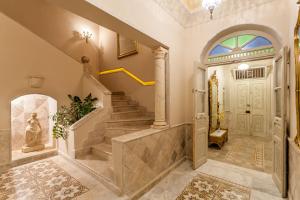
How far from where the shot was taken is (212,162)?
3.61m

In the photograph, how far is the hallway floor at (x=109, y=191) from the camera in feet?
7.79

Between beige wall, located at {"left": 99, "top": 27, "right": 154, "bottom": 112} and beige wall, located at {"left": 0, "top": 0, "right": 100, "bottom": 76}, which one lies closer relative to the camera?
beige wall, located at {"left": 0, "top": 0, "right": 100, "bottom": 76}

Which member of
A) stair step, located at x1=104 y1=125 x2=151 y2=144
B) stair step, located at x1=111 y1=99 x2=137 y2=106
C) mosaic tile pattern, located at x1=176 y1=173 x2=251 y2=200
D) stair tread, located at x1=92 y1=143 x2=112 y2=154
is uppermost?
stair step, located at x1=111 y1=99 x2=137 y2=106

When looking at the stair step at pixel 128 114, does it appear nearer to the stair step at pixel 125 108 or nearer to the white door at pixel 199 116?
the stair step at pixel 125 108

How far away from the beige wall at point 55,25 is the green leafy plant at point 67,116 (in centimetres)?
258

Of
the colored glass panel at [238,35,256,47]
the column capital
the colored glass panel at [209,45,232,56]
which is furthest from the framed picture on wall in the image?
the colored glass panel at [238,35,256,47]

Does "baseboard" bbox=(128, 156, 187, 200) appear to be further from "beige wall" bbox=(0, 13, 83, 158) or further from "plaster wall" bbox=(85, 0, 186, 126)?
"beige wall" bbox=(0, 13, 83, 158)

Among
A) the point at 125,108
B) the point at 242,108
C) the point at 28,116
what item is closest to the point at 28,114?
the point at 28,116

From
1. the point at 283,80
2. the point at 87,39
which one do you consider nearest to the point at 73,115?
the point at 87,39

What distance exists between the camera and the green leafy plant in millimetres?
3811

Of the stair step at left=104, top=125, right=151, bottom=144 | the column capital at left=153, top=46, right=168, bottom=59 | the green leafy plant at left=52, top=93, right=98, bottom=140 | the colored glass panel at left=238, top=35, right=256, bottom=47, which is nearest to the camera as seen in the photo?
the column capital at left=153, top=46, right=168, bottom=59

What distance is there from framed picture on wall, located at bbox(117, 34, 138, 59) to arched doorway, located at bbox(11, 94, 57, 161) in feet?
9.08

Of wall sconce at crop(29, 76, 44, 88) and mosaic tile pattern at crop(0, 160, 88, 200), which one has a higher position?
wall sconce at crop(29, 76, 44, 88)

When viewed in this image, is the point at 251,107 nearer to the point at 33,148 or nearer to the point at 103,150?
the point at 103,150
